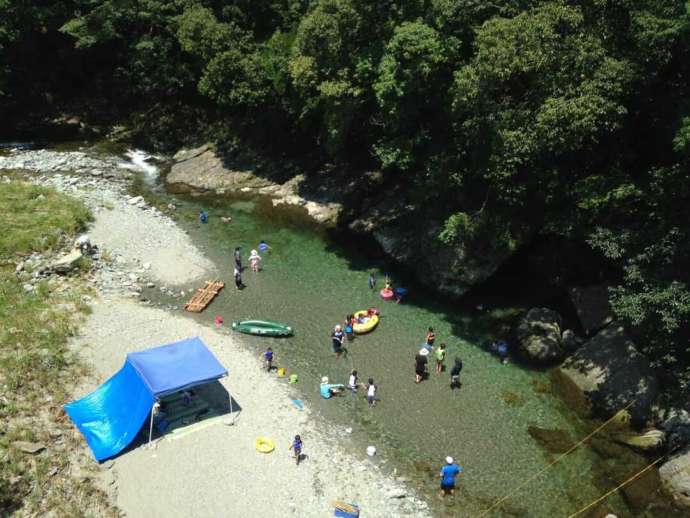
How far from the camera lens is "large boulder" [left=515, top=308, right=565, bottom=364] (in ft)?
90.5

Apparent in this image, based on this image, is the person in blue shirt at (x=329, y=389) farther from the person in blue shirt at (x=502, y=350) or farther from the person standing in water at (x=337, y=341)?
the person in blue shirt at (x=502, y=350)

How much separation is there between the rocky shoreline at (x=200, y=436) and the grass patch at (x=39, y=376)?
2.43 feet

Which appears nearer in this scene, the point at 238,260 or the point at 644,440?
the point at 644,440

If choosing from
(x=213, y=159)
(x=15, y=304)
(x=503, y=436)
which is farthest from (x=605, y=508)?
(x=213, y=159)

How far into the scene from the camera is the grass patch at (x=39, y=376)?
19.2m

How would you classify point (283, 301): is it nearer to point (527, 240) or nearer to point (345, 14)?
point (527, 240)

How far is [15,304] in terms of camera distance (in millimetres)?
28047

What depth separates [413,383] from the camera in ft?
86.7

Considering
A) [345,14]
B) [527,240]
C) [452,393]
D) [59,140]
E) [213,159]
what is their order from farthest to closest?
[59,140], [213,159], [345,14], [527,240], [452,393]

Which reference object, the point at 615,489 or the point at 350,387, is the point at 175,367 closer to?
the point at 350,387

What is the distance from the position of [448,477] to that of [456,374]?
5.94 metres

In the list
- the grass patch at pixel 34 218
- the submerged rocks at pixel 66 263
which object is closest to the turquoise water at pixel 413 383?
the submerged rocks at pixel 66 263

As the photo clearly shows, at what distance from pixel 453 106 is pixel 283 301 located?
13.9 m

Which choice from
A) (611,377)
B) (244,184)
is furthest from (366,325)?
(244,184)
